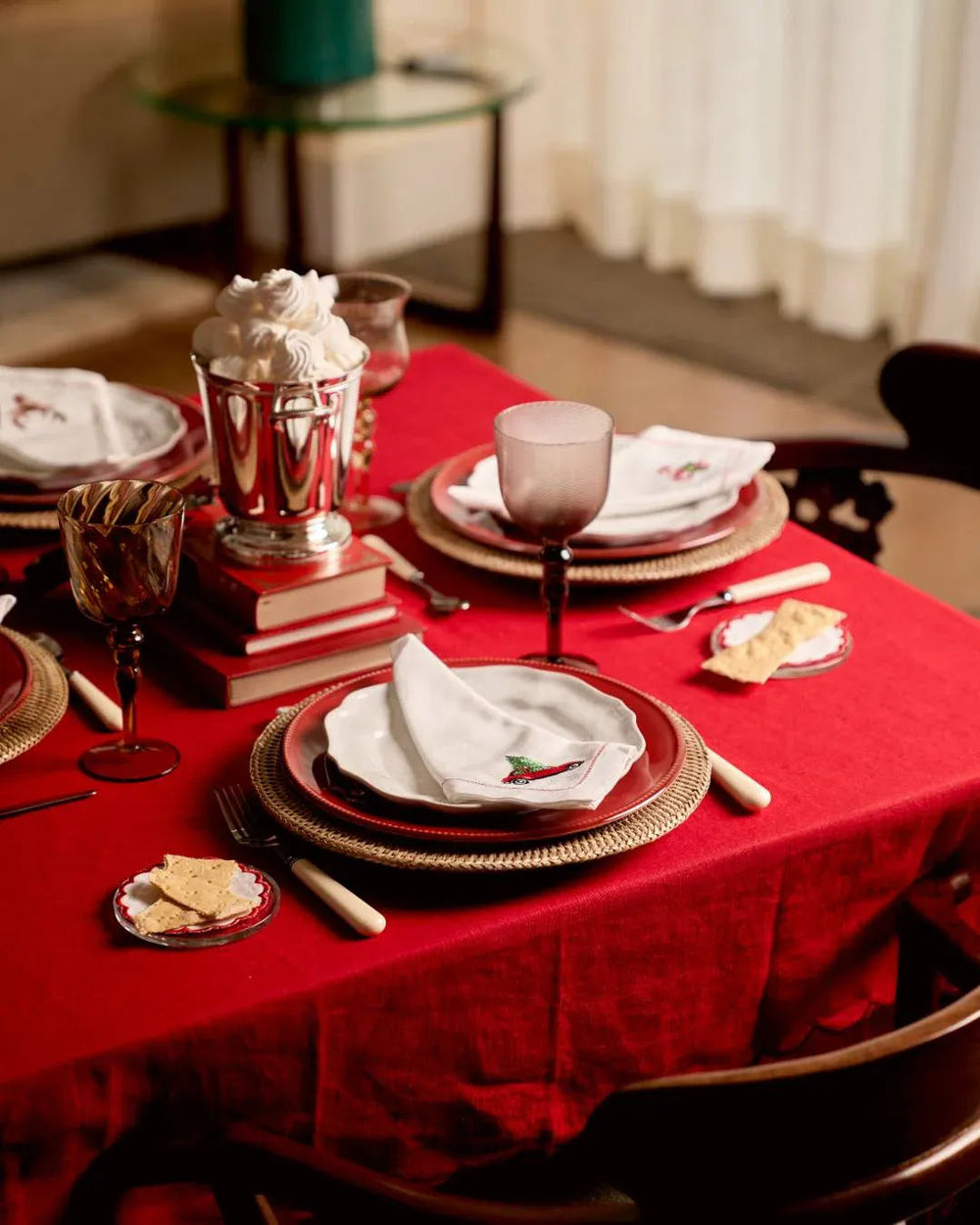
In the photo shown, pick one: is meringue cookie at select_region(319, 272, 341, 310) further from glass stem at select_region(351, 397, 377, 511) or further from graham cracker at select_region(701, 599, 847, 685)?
graham cracker at select_region(701, 599, 847, 685)

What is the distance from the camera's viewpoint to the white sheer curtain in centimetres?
391

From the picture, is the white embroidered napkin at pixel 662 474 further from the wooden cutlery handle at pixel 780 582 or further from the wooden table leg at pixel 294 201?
the wooden table leg at pixel 294 201

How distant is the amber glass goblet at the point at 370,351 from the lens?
150 centimetres

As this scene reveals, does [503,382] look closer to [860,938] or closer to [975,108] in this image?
[860,938]

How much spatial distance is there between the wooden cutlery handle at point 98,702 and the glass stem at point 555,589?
321mm

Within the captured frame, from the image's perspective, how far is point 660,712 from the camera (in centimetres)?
115

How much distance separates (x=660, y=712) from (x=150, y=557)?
1.17 feet

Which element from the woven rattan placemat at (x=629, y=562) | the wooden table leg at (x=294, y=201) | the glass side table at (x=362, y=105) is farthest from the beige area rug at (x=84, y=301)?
the woven rattan placemat at (x=629, y=562)

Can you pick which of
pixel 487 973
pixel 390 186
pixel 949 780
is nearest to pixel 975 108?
pixel 390 186

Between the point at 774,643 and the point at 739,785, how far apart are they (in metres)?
0.22

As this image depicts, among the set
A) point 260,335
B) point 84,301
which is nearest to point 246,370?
point 260,335

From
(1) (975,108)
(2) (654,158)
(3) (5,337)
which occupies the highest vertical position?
(1) (975,108)

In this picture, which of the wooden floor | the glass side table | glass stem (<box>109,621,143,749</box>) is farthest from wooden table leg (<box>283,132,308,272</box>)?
glass stem (<box>109,621,143,749</box>)

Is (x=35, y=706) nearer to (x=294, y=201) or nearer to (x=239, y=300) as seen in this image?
(x=239, y=300)
